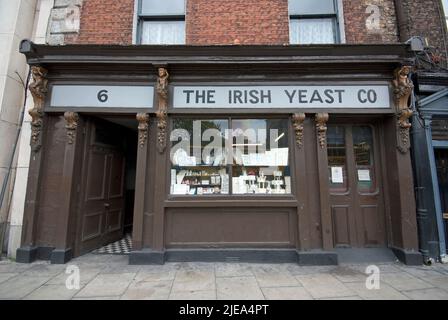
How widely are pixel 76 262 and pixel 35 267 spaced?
70 cm

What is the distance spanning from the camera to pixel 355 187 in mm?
5602

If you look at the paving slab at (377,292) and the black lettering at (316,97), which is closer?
the paving slab at (377,292)

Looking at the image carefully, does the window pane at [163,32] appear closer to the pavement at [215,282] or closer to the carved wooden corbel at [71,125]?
the carved wooden corbel at [71,125]

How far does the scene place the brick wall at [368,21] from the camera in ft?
19.5

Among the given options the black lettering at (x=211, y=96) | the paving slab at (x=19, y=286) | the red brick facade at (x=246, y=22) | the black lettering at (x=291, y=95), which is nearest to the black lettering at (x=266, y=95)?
the black lettering at (x=291, y=95)

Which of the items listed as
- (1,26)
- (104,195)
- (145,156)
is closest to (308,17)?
(145,156)

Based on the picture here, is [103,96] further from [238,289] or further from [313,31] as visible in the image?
[313,31]

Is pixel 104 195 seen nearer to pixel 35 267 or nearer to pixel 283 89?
pixel 35 267

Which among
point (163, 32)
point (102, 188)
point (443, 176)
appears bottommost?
point (102, 188)

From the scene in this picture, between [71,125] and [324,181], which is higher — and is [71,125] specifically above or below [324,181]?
above

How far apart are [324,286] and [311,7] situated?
6473 millimetres

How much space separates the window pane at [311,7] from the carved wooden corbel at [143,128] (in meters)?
4.52

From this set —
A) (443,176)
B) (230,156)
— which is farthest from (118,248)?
(443,176)

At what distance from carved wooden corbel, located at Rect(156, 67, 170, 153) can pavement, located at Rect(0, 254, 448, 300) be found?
2586mm
